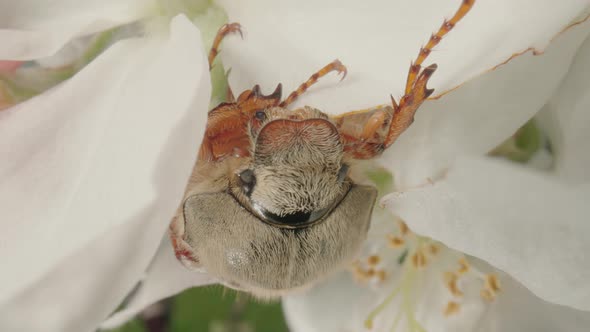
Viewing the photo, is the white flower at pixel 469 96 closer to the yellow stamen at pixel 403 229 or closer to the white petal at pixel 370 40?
the white petal at pixel 370 40

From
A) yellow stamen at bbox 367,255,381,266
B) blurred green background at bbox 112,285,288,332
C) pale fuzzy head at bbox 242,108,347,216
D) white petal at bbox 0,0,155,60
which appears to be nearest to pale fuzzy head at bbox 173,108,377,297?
pale fuzzy head at bbox 242,108,347,216

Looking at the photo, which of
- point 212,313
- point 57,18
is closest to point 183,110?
point 57,18

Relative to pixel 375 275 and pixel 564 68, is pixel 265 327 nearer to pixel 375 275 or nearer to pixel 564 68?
pixel 375 275

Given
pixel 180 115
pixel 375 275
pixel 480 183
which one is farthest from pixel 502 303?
pixel 180 115

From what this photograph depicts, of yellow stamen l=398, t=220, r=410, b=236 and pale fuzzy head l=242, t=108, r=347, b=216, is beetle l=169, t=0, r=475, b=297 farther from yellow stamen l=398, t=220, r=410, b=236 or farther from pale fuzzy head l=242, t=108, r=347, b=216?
yellow stamen l=398, t=220, r=410, b=236

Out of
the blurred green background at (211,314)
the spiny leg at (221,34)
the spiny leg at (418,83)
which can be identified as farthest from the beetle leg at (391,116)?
the blurred green background at (211,314)
